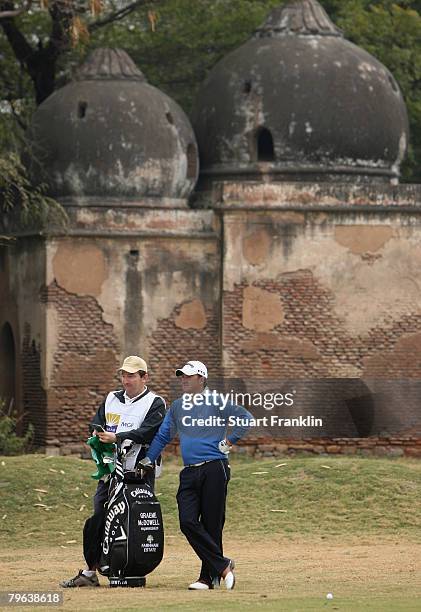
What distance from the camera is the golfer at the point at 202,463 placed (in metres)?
12.0

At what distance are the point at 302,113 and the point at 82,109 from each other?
130 inches

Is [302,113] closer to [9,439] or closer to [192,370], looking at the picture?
[9,439]

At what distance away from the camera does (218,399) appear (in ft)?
40.4

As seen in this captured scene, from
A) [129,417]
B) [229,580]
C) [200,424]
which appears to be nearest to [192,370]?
[200,424]

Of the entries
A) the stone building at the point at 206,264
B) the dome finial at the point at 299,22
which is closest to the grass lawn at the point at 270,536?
the stone building at the point at 206,264

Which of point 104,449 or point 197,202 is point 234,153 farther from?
point 104,449

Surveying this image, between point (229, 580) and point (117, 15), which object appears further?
point (117, 15)

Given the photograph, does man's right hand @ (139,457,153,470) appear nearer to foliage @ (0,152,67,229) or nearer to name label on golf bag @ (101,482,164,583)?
name label on golf bag @ (101,482,164,583)

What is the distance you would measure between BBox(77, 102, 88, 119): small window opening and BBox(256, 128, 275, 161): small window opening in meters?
2.72

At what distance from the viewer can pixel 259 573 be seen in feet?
44.2

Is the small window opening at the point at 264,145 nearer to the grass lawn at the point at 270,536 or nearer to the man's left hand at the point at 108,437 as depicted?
the grass lawn at the point at 270,536

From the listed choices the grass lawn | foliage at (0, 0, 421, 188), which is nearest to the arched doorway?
foliage at (0, 0, 421, 188)

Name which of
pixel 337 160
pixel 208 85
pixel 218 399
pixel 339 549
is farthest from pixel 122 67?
pixel 218 399

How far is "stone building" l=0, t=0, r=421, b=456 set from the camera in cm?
2547
